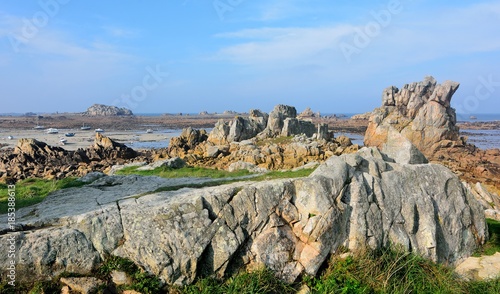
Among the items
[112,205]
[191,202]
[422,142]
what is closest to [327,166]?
[191,202]

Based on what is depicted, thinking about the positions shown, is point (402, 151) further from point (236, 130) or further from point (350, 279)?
point (236, 130)

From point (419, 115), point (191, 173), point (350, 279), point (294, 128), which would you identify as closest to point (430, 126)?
point (419, 115)

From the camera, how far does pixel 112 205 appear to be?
11.0m

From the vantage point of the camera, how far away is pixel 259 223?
1066cm

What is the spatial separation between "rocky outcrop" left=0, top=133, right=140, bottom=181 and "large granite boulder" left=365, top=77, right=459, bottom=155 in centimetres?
3256

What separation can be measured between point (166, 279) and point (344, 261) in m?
4.70

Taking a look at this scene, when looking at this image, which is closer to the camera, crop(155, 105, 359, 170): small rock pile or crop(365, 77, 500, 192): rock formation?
crop(155, 105, 359, 170): small rock pile

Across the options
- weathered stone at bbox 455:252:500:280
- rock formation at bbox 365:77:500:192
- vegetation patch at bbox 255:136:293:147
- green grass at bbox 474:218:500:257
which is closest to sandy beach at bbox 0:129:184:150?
vegetation patch at bbox 255:136:293:147

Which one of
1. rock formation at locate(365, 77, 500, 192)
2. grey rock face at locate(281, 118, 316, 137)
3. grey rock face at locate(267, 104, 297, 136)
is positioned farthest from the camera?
rock formation at locate(365, 77, 500, 192)

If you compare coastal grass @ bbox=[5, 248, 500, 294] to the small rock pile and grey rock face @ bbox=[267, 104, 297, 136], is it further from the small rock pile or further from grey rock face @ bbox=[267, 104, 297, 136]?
grey rock face @ bbox=[267, 104, 297, 136]

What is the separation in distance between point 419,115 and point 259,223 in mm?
Result: 49722

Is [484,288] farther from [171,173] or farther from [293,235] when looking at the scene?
[171,173]

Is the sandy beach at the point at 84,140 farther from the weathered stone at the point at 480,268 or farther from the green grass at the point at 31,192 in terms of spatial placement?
the weathered stone at the point at 480,268

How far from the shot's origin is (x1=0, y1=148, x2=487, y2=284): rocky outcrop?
31.1 feet
